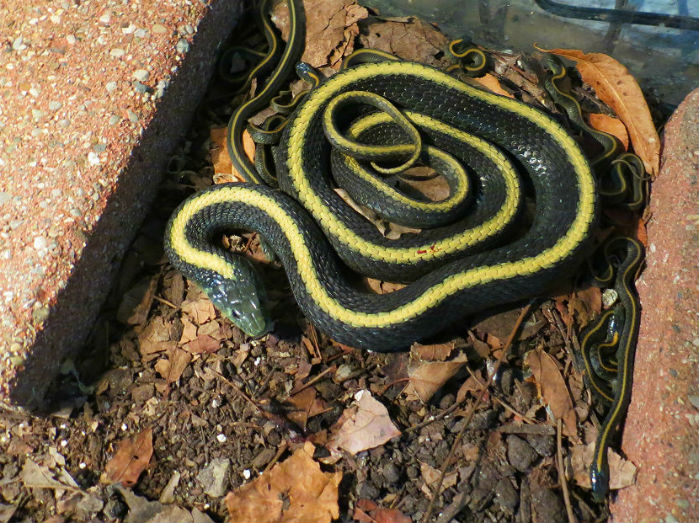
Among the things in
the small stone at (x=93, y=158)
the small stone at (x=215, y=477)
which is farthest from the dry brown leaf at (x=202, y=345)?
the small stone at (x=93, y=158)

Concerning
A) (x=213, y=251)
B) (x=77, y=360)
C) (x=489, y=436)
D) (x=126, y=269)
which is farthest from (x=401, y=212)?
(x=77, y=360)

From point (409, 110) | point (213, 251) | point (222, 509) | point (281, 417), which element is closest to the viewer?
point (222, 509)

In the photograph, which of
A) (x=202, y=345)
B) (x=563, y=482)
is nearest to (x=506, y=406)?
(x=563, y=482)

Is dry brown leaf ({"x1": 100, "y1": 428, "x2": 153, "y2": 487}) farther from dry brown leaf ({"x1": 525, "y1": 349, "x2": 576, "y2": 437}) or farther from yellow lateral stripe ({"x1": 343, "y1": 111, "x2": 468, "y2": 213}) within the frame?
dry brown leaf ({"x1": 525, "y1": 349, "x2": 576, "y2": 437})

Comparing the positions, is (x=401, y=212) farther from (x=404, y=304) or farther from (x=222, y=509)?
(x=222, y=509)

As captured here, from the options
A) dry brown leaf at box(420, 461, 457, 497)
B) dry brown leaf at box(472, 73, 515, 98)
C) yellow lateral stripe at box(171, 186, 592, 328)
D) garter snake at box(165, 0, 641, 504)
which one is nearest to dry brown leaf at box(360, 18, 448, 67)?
dry brown leaf at box(472, 73, 515, 98)

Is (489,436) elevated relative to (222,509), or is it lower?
elevated
